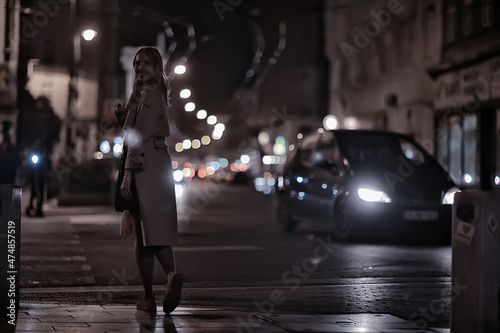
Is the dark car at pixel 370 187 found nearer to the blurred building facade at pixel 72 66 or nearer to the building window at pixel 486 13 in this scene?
the building window at pixel 486 13

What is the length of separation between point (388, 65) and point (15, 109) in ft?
51.4

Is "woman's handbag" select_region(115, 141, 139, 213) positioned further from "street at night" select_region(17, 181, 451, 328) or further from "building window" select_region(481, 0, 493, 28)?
"building window" select_region(481, 0, 493, 28)

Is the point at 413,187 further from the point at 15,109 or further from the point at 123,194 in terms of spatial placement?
the point at 15,109

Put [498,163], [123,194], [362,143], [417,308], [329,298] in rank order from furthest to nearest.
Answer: [498,163], [362,143], [329,298], [417,308], [123,194]

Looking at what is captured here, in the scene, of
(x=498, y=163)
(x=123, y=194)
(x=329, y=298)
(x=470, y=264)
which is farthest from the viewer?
(x=498, y=163)

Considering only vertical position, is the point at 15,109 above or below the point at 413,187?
above

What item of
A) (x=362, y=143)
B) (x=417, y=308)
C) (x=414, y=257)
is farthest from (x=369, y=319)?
(x=362, y=143)

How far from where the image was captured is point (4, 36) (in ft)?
117

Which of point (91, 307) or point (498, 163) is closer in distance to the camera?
point (91, 307)

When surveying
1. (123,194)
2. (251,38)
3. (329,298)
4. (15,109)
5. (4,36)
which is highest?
(251,38)

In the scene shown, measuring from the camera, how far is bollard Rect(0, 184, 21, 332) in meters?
7.18

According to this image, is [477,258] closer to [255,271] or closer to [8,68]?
[255,271]

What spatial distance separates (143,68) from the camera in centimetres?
743

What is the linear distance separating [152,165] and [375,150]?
1014 cm
